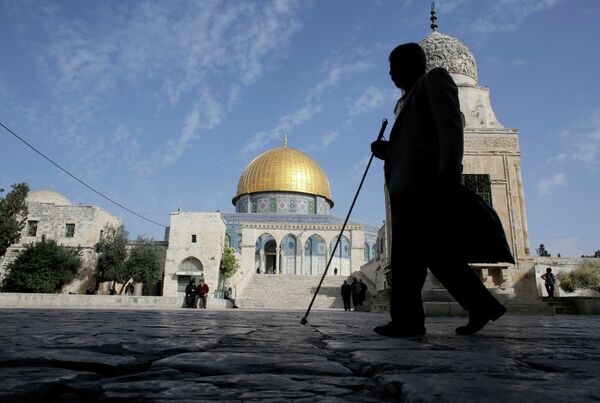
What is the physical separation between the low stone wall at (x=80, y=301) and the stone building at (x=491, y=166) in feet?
31.1

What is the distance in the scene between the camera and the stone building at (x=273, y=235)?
2630 cm

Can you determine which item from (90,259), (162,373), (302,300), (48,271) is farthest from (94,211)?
(162,373)

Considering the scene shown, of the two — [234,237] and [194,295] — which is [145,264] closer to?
[194,295]

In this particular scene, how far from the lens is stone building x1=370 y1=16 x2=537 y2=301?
10.9 metres

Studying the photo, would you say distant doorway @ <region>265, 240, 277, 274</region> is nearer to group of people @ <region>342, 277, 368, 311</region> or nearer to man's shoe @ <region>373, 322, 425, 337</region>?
group of people @ <region>342, 277, 368, 311</region>

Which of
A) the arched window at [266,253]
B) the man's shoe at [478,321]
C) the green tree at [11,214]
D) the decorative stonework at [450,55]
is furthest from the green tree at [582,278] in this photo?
the green tree at [11,214]

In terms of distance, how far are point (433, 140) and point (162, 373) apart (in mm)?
2079

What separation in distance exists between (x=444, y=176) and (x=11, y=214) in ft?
84.6

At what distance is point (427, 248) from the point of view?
2.69 meters

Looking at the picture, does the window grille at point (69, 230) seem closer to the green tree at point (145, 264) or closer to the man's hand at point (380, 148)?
the green tree at point (145, 264)

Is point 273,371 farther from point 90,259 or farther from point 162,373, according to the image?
point 90,259

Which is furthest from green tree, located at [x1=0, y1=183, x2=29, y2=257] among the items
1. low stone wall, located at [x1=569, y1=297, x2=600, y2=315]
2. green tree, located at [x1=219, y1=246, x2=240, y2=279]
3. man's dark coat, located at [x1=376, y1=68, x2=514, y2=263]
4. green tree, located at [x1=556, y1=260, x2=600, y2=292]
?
green tree, located at [x1=556, y1=260, x2=600, y2=292]

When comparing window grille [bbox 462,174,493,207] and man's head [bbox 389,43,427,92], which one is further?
window grille [bbox 462,174,493,207]

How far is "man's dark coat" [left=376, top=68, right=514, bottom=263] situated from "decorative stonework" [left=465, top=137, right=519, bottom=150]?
33.2 feet
